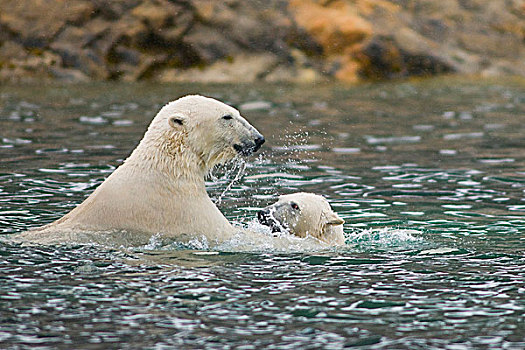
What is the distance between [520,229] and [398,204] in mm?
1743

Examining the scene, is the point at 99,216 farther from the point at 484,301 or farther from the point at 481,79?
the point at 481,79

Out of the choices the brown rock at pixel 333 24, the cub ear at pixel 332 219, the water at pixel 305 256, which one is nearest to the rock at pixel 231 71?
the brown rock at pixel 333 24

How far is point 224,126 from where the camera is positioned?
276 inches

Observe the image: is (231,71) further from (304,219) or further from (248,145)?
(248,145)

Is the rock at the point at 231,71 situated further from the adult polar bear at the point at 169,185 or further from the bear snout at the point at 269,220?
the adult polar bear at the point at 169,185

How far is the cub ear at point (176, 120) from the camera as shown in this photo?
681 cm

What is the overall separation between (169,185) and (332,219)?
4.94ft

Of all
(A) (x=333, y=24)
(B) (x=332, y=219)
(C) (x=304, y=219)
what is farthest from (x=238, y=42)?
(B) (x=332, y=219)

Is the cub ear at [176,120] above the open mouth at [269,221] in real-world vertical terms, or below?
above

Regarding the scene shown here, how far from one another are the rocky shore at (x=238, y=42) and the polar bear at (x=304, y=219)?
1753 cm

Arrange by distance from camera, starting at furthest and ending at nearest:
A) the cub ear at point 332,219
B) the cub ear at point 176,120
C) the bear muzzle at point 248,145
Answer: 1. the cub ear at point 332,219
2. the bear muzzle at point 248,145
3. the cub ear at point 176,120

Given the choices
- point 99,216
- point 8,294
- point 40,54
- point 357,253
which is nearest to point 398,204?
point 357,253

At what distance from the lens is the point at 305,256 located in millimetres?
6715

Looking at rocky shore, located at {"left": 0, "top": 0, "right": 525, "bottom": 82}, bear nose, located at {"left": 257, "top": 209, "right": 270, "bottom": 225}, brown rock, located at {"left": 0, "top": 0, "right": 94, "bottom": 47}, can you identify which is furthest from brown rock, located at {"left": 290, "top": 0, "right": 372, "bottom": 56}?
bear nose, located at {"left": 257, "top": 209, "right": 270, "bottom": 225}
